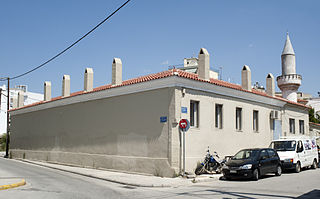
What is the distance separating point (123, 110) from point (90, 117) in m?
3.69

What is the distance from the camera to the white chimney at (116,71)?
20536 millimetres

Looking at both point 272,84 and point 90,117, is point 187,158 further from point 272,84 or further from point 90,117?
point 272,84

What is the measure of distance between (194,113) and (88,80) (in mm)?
8905

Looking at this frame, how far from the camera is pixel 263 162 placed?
1553cm

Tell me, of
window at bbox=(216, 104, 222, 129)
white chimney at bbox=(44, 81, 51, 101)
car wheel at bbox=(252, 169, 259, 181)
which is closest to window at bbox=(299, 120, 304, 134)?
window at bbox=(216, 104, 222, 129)

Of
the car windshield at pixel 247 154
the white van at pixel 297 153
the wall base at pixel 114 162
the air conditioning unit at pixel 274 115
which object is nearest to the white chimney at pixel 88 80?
the wall base at pixel 114 162

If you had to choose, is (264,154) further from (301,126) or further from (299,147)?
(301,126)

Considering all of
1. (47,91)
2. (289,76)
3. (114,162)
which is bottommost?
(114,162)

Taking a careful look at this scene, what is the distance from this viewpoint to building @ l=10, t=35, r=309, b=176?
16594 millimetres

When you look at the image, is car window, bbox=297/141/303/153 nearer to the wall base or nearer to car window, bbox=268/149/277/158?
car window, bbox=268/149/277/158

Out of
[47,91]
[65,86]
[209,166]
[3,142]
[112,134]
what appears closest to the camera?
[209,166]

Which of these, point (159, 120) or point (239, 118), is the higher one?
point (239, 118)

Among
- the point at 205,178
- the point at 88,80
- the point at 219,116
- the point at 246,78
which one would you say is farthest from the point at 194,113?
the point at 88,80

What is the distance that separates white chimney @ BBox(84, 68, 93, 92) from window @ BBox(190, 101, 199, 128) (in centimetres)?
858
